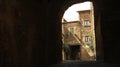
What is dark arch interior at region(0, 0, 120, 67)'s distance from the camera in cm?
344

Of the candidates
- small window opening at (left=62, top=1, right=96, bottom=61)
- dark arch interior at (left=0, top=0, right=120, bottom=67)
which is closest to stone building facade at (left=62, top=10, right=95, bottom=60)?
small window opening at (left=62, top=1, right=96, bottom=61)

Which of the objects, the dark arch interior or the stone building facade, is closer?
the dark arch interior

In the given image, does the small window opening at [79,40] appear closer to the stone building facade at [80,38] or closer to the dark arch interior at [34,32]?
the stone building facade at [80,38]

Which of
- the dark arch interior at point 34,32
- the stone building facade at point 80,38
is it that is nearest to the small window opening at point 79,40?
the stone building facade at point 80,38

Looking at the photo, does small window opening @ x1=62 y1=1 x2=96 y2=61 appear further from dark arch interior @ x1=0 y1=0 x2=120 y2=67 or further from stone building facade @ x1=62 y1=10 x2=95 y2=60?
dark arch interior @ x1=0 y1=0 x2=120 y2=67

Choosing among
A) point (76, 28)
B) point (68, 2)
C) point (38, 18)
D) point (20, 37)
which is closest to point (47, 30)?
point (38, 18)

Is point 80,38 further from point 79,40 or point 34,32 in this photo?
point 34,32

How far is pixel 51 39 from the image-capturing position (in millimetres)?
7164

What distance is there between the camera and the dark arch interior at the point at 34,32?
344 cm

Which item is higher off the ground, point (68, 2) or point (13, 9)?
point (68, 2)

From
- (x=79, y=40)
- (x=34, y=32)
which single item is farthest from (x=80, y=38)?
(x=34, y=32)

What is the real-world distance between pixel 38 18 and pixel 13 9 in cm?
181

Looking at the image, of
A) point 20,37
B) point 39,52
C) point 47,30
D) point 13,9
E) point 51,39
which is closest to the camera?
point 13,9

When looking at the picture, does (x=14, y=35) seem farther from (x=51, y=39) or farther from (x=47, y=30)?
(x=51, y=39)
